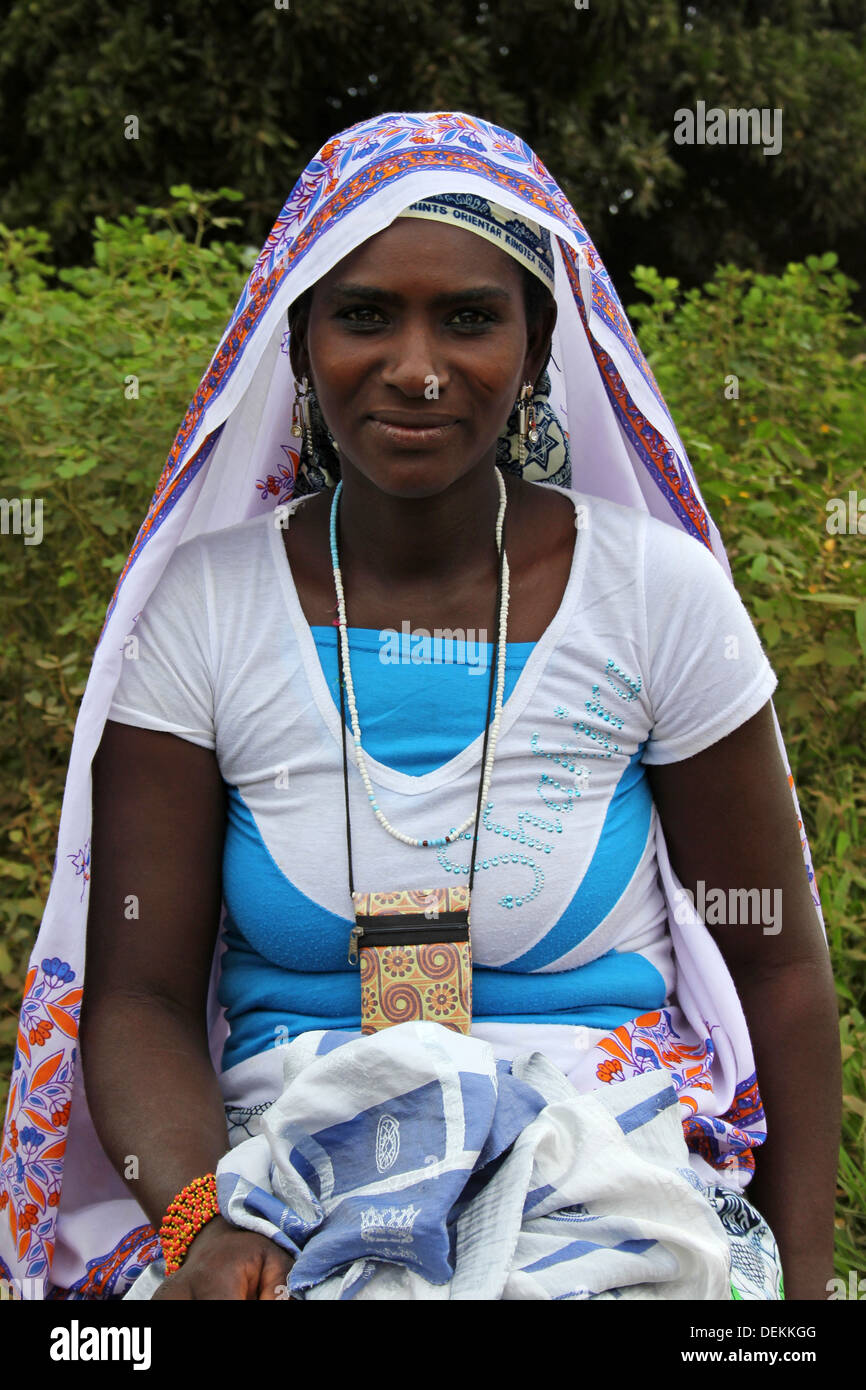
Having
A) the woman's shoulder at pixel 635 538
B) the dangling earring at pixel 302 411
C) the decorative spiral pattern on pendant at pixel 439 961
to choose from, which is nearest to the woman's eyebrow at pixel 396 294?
the dangling earring at pixel 302 411

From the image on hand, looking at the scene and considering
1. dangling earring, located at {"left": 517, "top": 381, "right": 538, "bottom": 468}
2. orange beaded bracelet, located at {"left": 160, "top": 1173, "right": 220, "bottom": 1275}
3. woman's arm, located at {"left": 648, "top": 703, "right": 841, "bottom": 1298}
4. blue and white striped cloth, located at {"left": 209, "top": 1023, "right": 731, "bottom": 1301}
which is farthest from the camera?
dangling earring, located at {"left": 517, "top": 381, "right": 538, "bottom": 468}

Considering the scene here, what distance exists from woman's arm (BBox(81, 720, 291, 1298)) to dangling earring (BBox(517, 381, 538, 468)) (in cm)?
68

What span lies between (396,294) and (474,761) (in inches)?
24.4

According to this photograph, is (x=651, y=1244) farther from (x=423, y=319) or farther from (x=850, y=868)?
(x=850, y=868)

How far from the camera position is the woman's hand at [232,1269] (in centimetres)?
160

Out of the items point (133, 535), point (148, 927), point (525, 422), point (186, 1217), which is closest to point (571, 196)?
point (133, 535)

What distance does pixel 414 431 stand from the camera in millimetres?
1881

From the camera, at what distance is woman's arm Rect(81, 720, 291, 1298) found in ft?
6.33

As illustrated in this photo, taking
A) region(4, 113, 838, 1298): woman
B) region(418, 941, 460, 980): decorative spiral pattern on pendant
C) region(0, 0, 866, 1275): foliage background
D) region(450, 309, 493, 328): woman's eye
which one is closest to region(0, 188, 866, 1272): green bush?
region(0, 0, 866, 1275): foliage background

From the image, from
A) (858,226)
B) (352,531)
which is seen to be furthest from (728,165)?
(352,531)

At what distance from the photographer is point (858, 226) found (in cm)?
A: 1058

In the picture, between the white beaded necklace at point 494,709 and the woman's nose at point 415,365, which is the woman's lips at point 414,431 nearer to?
the woman's nose at point 415,365

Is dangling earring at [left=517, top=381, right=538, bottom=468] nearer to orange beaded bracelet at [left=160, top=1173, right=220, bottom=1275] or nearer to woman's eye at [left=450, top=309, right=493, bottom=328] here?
woman's eye at [left=450, top=309, right=493, bottom=328]

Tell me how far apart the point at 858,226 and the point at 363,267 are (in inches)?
382
